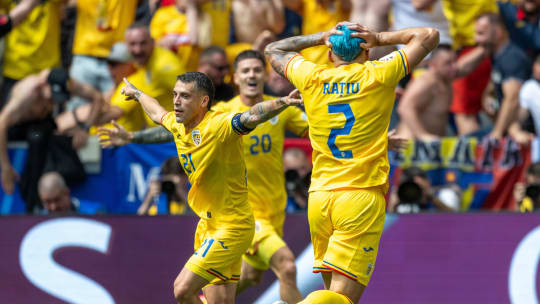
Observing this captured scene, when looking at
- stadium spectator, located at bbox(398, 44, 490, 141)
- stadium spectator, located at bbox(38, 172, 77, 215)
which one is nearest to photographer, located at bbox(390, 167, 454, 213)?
stadium spectator, located at bbox(398, 44, 490, 141)

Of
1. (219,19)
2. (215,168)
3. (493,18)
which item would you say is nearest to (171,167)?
(219,19)

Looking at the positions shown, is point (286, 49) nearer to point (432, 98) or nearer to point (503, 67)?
point (432, 98)

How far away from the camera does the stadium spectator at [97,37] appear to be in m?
11.4

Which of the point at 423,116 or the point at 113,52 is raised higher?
the point at 113,52

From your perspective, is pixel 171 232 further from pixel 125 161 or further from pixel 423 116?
pixel 423 116

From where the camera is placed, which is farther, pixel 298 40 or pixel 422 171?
pixel 422 171

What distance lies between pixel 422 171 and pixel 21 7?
5.09 m

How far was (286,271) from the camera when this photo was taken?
323 inches

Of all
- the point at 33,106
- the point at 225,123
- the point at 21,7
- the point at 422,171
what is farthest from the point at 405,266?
the point at 21,7

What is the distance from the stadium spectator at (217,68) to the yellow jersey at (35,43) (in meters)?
2.13

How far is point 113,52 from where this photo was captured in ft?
36.6

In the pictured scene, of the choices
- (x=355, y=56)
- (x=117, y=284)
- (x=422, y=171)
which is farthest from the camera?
(x=422, y=171)

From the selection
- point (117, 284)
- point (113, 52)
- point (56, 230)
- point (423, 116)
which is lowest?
point (117, 284)

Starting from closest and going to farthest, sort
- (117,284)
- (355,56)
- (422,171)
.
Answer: (355,56)
(117,284)
(422,171)
